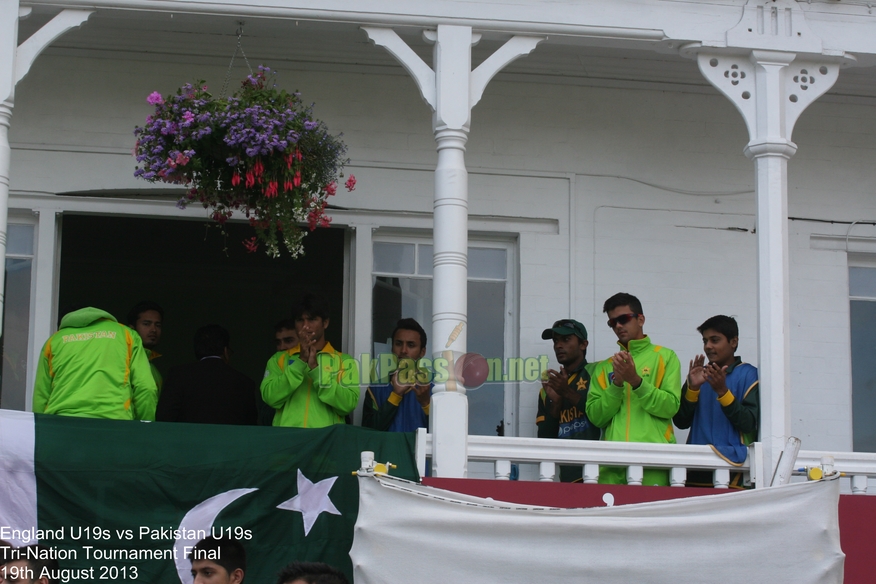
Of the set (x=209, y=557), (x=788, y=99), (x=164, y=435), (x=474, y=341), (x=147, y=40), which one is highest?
(x=147, y=40)

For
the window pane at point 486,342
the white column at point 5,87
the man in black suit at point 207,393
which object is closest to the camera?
the white column at point 5,87

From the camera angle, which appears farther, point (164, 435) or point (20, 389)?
point (20, 389)

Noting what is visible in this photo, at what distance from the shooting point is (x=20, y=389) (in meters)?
8.66

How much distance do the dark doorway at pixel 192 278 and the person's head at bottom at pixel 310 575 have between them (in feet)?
21.9

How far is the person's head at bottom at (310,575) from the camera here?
5.55 m

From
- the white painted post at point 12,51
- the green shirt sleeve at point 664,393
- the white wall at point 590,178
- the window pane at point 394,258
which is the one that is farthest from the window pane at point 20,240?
the green shirt sleeve at point 664,393

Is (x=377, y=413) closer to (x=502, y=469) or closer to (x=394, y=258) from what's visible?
(x=502, y=469)

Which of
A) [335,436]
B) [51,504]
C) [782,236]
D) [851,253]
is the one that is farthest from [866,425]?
[51,504]

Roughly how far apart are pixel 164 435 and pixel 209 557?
0.94 m

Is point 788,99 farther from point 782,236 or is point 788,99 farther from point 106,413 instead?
point 106,413

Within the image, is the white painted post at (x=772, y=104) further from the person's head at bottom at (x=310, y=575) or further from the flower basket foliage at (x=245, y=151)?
the person's head at bottom at (x=310, y=575)

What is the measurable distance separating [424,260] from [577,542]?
328 centimetres

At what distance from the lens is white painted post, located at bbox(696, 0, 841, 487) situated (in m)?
7.64

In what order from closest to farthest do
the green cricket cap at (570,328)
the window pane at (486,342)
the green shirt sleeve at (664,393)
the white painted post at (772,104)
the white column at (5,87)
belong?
the white column at (5,87)
the green shirt sleeve at (664,393)
the white painted post at (772,104)
the green cricket cap at (570,328)
the window pane at (486,342)
